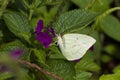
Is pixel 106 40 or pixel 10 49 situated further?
pixel 106 40

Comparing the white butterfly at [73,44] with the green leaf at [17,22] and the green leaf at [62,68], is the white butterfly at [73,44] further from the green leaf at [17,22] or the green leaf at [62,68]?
the green leaf at [17,22]

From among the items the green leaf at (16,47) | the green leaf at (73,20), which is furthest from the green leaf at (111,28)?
the green leaf at (16,47)

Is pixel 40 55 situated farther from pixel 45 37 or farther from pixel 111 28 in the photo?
pixel 111 28

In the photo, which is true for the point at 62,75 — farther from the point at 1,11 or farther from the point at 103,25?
the point at 103,25

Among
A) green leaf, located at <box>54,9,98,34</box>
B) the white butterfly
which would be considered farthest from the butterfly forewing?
green leaf, located at <box>54,9,98,34</box>

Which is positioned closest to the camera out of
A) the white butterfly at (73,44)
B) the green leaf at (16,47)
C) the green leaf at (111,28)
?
the white butterfly at (73,44)

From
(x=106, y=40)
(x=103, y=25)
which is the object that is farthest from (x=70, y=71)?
(x=106, y=40)

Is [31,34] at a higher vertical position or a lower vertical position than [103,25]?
higher

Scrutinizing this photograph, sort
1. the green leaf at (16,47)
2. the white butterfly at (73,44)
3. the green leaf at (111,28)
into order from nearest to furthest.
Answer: the white butterfly at (73,44), the green leaf at (16,47), the green leaf at (111,28)
